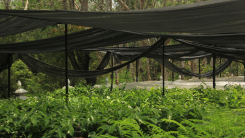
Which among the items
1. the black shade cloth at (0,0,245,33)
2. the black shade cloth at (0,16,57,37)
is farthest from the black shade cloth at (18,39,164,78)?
the black shade cloth at (0,0,245,33)

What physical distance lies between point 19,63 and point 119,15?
408 inches

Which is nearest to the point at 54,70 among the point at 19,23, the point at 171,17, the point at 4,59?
the point at 4,59

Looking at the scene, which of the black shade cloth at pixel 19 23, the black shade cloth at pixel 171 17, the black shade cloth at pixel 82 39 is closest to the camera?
the black shade cloth at pixel 171 17

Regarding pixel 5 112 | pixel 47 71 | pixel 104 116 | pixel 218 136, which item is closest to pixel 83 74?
pixel 47 71

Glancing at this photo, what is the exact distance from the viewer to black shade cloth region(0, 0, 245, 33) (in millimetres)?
2074

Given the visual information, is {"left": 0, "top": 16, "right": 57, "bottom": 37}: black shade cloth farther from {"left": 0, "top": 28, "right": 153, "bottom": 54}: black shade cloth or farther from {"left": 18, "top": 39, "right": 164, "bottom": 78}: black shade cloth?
{"left": 18, "top": 39, "right": 164, "bottom": 78}: black shade cloth

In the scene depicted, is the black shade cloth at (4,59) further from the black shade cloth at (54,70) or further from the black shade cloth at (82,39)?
the black shade cloth at (82,39)

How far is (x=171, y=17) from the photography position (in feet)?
7.62

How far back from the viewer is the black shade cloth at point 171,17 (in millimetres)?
2074

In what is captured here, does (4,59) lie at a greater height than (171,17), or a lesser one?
lesser

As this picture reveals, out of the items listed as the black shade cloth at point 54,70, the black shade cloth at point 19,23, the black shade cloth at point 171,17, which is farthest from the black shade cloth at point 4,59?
the black shade cloth at point 171,17

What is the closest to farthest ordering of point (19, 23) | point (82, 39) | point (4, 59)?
point (19, 23) < point (82, 39) < point (4, 59)

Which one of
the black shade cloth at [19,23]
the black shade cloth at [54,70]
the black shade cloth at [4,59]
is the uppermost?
the black shade cloth at [19,23]

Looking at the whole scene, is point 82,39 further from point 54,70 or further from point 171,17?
point 171,17
